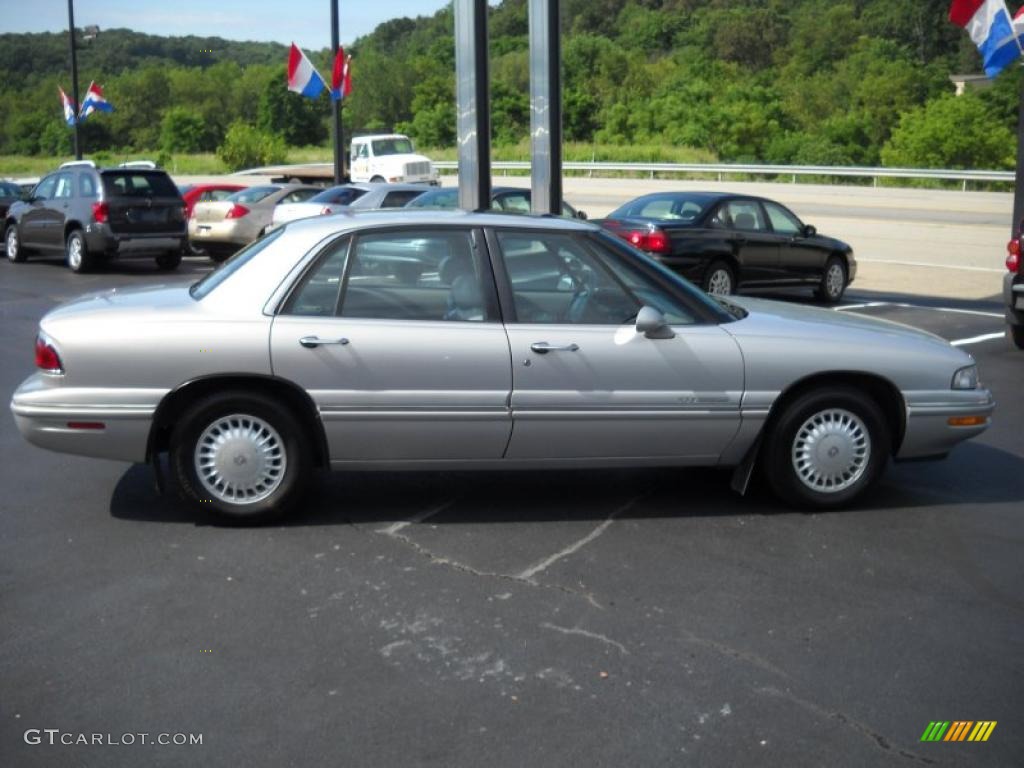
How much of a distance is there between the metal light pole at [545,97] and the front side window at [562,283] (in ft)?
24.3

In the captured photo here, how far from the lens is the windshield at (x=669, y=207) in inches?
618

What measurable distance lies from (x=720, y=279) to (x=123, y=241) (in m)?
9.76

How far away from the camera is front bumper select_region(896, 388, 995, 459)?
21.5 ft

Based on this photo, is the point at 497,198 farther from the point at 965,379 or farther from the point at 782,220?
the point at 965,379

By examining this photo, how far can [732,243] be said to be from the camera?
51.4ft

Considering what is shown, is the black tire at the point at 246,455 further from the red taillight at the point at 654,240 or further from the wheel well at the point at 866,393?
the red taillight at the point at 654,240

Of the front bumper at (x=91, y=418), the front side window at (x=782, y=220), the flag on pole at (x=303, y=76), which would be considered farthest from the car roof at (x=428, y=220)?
the flag on pole at (x=303, y=76)

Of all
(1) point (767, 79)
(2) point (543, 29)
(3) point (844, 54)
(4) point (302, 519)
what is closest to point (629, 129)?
(1) point (767, 79)

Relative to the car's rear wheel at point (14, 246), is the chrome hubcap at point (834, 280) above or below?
below

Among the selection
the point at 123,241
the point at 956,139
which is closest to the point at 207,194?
the point at 123,241

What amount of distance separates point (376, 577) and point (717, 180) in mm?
40104

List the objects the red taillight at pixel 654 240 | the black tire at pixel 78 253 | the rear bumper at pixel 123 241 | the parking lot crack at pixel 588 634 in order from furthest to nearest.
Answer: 1. the black tire at pixel 78 253
2. the rear bumper at pixel 123 241
3. the red taillight at pixel 654 240
4. the parking lot crack at pixel 588 634

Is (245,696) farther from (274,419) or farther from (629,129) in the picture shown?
(629,129)

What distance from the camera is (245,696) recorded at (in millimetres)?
4250
